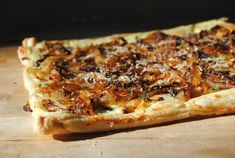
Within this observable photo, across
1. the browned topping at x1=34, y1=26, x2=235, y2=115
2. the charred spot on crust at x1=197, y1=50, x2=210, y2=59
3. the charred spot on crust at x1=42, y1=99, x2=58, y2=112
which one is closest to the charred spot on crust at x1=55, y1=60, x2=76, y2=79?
the browned topping at x1=34, y1=26, x2=235, y2=115

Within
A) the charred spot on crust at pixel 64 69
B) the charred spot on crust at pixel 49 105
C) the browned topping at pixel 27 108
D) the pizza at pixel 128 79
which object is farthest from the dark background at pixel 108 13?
the charred spot on crust at pixel 49 105

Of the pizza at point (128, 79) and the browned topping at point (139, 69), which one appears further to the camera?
the browned topping at point (139, 69)

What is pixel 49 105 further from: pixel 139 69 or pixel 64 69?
pixel 139 69

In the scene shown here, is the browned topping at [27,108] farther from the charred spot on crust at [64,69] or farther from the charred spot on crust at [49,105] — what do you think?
the charred spot on crust at [64,69]

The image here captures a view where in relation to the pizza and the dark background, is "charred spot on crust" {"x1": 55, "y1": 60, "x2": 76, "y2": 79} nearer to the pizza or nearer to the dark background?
the pizza

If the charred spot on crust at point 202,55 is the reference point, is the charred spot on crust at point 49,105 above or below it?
below

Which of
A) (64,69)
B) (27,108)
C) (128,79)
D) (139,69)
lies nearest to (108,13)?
(64,69)

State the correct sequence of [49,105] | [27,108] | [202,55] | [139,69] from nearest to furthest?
[49,105] < [27,108] < [139,69] < [202,55]

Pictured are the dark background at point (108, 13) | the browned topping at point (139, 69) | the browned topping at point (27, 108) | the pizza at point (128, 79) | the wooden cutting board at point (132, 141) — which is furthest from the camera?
the dark background at point (108, 13)
